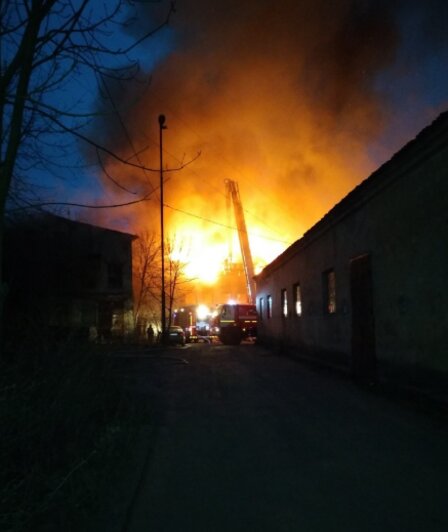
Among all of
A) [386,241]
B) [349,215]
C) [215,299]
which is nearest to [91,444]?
[386,241]

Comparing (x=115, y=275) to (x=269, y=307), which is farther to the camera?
(x=115, y=275)

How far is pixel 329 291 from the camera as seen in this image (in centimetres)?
1611

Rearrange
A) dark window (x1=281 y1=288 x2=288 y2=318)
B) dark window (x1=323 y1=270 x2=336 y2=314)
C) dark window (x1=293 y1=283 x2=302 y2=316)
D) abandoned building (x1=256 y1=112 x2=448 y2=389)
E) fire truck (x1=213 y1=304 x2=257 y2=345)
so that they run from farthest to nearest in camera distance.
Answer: fire truck (x1=213 y1=304 x2=257 y2=345) → dark window (x1=281 y1=288 x2=288 y2=318) → dark window (x1=293 y1=283 x2=302 y2=316) → dark window (x1=323 y1=270 x2=336 y2=314) → abandoned building (x1=256 y1=112 x2=448 y2=389)

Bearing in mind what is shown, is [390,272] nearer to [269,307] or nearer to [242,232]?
[269,307]

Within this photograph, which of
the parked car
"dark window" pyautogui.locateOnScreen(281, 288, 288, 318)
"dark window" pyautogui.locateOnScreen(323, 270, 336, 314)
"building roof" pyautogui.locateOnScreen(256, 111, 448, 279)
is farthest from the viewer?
the parked car

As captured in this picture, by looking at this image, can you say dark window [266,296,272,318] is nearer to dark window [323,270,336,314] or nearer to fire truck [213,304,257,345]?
fire truck [213,304,257,345]

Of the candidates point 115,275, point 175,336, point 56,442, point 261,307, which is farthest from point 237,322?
point 56,442

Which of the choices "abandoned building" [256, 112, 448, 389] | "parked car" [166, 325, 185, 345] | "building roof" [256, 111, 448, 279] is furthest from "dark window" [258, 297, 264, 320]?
"building roof" [256, 111, 448, 279]

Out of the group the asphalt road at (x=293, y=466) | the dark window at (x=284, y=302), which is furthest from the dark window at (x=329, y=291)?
the dark window at (x=284, y=302)

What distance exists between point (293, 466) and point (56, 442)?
2.46 metres

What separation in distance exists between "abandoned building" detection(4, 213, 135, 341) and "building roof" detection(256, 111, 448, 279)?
6191mm

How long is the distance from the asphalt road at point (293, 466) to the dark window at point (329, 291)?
4.65m

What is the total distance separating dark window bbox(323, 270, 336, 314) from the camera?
15.4m

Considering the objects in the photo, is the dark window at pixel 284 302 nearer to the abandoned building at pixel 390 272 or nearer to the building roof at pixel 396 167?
the abandoned building at pixel 390 272
